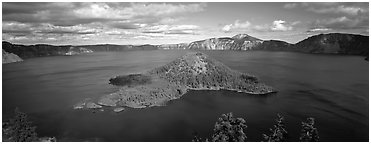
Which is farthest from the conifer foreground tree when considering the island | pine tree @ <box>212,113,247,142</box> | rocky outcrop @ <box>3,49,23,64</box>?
rocky outcrop @ <box>3,49,23,64</box>

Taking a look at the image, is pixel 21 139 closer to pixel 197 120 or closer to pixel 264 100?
pixel 197 120

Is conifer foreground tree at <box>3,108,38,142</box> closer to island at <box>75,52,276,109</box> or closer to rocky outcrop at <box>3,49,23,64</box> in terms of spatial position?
island at <box>75,52,276,109</box>

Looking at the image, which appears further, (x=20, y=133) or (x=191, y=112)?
(x=191, y=112)

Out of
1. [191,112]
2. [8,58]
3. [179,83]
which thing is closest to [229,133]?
[191,112]

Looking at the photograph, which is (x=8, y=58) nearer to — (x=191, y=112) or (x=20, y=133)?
(x=191, y=112)

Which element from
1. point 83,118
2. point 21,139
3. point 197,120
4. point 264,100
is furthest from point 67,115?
point 264,100

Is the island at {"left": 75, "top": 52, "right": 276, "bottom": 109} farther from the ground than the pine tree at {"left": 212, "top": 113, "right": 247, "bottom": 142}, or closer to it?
closer to it

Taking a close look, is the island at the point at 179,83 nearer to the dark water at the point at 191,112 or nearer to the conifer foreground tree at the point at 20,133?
A: the dark water at the point at 191,112

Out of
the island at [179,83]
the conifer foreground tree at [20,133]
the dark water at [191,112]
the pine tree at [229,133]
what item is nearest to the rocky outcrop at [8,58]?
the dark water at [191,112]

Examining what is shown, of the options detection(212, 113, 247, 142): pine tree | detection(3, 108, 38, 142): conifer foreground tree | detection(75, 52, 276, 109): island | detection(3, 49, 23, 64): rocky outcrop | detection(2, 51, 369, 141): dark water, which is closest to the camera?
detection(212, 113, 247, 142): pine tree
